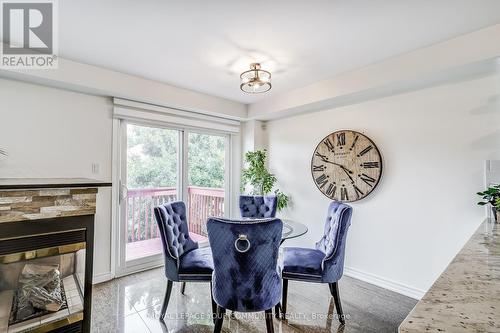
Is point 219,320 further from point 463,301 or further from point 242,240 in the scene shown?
point 463,301

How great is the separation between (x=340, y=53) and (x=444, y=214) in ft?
6.26

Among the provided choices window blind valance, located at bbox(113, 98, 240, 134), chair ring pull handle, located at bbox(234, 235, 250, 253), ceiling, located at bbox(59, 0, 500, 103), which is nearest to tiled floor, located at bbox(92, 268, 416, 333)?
chair ring pull handle, located at bbox(234, 235, 250, 253)

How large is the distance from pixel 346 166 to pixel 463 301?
2.57 meters

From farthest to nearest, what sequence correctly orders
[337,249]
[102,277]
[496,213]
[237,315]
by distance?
[102,277] → [237,315] → [337,249] → [496,213]

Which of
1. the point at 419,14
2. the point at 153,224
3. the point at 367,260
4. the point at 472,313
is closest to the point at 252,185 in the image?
the point at 153,224

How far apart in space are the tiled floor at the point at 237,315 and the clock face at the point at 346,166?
1.11 metres

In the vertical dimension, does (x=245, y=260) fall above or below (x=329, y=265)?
above

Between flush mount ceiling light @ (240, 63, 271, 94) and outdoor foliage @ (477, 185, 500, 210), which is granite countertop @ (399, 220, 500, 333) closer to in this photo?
outdoor foliage @ (477, 185, 500, 210)

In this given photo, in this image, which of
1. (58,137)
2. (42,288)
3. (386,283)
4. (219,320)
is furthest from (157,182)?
(386,283)

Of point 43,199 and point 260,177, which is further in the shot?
point 260,177

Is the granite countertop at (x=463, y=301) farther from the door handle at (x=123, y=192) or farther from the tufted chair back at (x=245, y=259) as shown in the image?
the door handle at (x=123, y=192)

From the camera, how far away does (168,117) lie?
3445mm

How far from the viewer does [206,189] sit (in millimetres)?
4078

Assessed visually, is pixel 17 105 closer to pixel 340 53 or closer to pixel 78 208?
pixel 78 208
